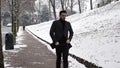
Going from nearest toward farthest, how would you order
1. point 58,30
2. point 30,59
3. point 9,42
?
point 58,30, point 30,59, point 9,42

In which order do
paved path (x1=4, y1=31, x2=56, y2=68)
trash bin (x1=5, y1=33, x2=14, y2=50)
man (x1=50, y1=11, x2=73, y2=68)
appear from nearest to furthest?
man (x1=50, y1=11, x2=73, y2=68), paved path (x1=4, y1=31, x2=56, y2=68), trash bin (x1=5, y1=33, x2=14, y2=50)

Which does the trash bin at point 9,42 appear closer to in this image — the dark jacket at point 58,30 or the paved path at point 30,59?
the paved path at point 30,59

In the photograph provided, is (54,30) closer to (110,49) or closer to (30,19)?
(110,49)

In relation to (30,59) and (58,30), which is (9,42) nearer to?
(30,59)

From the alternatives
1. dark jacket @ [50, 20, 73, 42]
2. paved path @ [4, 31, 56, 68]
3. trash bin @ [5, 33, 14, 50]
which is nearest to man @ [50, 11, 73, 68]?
dark jacket @ [50, 20, 73, 42]

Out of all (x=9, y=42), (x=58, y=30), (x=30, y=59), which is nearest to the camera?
(x=58, y=30)

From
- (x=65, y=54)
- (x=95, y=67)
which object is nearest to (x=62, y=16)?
(x=65, y=54)

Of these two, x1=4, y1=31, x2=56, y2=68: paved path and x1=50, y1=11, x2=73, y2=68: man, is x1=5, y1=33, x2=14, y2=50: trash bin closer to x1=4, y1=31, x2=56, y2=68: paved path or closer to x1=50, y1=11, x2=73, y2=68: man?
x1=4, y1=31, x2=56, y2=68: paved path

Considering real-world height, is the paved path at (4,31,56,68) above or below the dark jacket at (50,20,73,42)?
below

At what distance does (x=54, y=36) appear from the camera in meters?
8.91

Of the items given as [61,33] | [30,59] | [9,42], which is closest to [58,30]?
[61,33]

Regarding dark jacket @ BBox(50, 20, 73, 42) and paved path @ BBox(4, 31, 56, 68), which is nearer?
dark jacket @ BBox(50, 20, 73, 42)

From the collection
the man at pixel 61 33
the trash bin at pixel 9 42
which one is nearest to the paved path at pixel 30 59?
the trash bin at pixel 9 42

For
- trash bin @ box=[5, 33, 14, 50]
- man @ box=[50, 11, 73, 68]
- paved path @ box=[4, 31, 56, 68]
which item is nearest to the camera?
man @ box=[50, 11, 73, 68]
